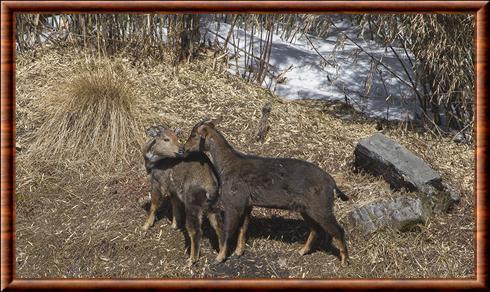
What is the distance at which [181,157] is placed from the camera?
880 centimetres

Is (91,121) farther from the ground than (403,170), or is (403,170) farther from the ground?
(403,170)

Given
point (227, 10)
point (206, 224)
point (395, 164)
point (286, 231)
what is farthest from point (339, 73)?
point (227, 10)

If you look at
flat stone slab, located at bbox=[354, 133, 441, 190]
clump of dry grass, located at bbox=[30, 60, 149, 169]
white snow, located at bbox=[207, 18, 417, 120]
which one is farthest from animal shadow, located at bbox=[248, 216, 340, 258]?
white snow, located at bbox=[207, 18, 417, 120]

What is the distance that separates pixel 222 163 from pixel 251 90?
3499 millimetres

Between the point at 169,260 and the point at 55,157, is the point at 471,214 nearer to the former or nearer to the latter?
the point at 169,260

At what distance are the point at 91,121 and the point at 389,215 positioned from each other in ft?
13.2

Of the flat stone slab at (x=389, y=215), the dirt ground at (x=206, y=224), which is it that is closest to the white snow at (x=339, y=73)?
the dirt ground at (x=206, y=224)

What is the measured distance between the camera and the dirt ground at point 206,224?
28.0 feet

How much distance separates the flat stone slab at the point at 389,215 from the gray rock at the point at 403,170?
0.28 m

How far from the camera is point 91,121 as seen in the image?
10602 mm

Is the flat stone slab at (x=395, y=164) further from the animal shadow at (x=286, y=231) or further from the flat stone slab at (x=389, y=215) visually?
the animal shadow at (x=286, y=231)

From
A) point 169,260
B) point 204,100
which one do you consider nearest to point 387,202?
point 169,260

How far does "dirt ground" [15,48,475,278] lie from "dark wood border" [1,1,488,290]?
1604mm

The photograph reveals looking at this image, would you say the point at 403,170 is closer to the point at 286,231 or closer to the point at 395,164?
the point at 395,164
